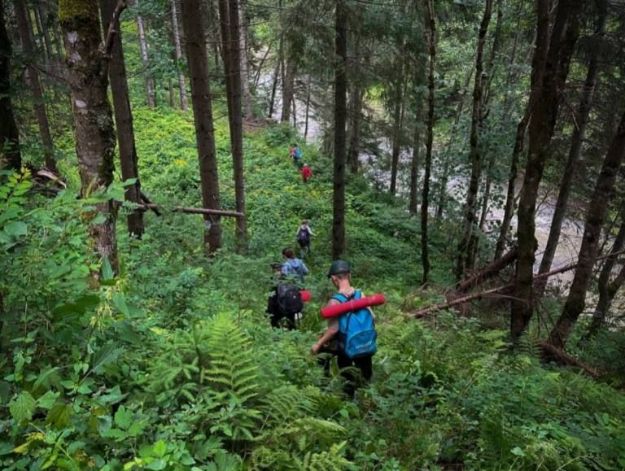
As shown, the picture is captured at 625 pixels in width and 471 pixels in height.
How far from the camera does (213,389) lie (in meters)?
3.18

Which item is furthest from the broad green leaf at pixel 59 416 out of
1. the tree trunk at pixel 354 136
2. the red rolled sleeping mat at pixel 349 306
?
the tree trunk at pixel 354 136

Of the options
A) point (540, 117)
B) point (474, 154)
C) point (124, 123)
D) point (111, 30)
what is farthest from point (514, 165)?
point (111, 30)

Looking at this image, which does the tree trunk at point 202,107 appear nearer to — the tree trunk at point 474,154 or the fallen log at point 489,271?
the fallen log at point 489,271

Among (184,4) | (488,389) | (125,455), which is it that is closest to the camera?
(125,455)

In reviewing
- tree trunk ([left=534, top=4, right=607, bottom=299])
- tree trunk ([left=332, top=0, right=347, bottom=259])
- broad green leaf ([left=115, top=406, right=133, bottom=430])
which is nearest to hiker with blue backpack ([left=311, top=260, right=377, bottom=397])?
broad green leaf ([left=115, top=406, right=133, bottom=430])

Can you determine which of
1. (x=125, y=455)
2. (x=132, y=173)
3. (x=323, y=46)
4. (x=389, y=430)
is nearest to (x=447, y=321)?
(x=389, y=430)

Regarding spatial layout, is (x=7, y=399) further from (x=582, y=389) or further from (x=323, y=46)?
(x=323, y=46)

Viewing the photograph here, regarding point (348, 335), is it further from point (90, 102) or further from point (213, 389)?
point (90, 102)

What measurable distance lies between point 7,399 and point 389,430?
2.85 m

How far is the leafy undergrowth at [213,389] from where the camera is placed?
246cm

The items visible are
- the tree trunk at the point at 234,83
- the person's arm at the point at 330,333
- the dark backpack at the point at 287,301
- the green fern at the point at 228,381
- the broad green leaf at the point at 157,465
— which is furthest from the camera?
the tree trunk at the point at 234,83

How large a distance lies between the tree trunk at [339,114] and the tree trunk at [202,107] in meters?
4.01

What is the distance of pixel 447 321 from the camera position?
26.3 ft

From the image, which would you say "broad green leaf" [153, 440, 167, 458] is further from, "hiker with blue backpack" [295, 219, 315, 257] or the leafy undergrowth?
"hiker with blue backpack" [295, 219, 315, 257]
